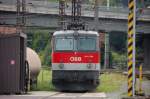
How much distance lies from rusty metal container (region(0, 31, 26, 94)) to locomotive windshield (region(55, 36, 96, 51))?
299 cm

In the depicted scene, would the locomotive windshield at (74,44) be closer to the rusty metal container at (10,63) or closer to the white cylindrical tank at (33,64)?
the white cylindrical tank at (33,64)

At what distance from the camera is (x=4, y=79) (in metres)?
26.6

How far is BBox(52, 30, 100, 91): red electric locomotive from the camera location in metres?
28.7

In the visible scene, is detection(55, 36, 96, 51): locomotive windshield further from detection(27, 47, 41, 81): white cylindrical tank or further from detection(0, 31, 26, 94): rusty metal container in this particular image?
detection(0, 31, 26, 94): rusty metal container

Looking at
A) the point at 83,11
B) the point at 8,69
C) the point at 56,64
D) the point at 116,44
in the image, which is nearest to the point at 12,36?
the point at 8,69

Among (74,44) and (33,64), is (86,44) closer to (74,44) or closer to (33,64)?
(74,44)

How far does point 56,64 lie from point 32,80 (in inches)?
99.5

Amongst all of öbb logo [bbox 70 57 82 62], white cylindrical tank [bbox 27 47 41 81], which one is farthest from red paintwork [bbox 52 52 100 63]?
white cylindrical tank [bbox 27 47 41 81]

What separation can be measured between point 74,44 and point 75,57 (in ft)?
2.55

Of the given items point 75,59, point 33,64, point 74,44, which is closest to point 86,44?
point 74,44

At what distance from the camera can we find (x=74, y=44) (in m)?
29.2

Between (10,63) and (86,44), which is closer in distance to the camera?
(10,63)

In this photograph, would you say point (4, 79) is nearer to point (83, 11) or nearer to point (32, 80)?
point (32, 80)

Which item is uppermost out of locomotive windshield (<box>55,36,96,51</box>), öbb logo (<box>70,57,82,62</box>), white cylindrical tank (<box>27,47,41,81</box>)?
locomotive windshield (<box>55,36,96,51</box>)
